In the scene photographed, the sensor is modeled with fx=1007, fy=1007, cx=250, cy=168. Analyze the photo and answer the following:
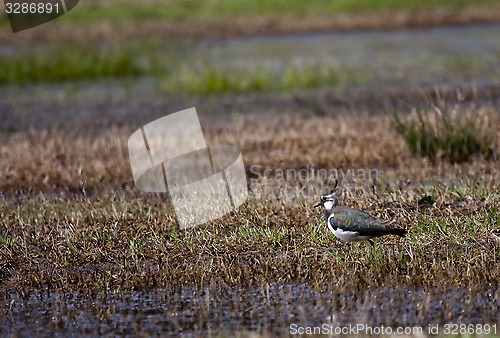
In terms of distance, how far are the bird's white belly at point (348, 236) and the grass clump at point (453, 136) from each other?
4.20 m

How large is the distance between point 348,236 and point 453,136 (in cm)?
448

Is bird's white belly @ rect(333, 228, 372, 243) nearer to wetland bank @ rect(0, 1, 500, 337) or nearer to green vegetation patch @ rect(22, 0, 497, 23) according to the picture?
wetland bank @ rect(0, 1, 500, 337)

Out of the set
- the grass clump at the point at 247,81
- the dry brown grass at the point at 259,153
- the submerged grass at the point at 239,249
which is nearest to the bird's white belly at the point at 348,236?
the submerged grass at the point at 239,249

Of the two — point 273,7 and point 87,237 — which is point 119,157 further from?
point 273,7

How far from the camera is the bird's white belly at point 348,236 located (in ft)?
23.8

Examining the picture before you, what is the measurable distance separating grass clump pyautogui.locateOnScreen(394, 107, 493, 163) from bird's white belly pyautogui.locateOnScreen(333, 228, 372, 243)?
420 cm

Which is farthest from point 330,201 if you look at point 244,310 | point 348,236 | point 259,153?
point 259,153

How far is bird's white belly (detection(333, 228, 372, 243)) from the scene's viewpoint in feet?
23.8

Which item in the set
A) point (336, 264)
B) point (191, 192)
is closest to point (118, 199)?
point (191, 192)

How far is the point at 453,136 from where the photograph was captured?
37.4 feet

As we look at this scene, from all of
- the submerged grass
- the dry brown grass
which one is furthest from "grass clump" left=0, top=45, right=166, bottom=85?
the submerged grass

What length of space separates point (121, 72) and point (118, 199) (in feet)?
40.6

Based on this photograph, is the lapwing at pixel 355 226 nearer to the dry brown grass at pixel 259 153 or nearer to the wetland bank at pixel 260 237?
the wetland bank at pixel 260 237

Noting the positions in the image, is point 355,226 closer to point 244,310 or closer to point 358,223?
point 358,223
